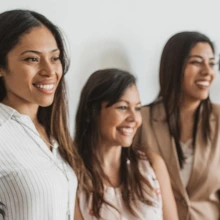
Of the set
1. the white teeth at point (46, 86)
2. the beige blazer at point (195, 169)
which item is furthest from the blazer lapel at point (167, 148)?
the white teeth at point (46, 86)

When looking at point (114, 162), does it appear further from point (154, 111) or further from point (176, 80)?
point (176, 80)

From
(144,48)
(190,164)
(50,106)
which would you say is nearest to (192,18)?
(144,48)

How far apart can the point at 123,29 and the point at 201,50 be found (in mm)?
318

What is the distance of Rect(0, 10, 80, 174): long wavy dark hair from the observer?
1.12 m

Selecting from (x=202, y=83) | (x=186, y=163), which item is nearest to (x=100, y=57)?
(x=202, y=83)

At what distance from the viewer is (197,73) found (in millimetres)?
1765

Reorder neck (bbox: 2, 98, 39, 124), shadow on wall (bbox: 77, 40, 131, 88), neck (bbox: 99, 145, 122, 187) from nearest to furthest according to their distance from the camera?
neck (bbox: 2, 98, 39, 124) < neck (bbox: 99, 145, 122, 187) < shadow on wall (bbox: 77, 40, 131, 88)

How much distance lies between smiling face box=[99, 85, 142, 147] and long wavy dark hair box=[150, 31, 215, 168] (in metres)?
0.31

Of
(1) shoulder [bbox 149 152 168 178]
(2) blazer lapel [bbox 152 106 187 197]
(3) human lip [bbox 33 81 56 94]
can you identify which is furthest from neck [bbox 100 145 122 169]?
(3) human lip [bbox 33 81 56 94]

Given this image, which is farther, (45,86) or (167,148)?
(167,148)

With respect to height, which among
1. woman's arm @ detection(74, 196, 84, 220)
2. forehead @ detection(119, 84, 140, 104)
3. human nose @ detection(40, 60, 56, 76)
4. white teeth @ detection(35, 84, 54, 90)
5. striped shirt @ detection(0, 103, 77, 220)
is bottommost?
woman's arm @ detection(74, 196, 84, 220)

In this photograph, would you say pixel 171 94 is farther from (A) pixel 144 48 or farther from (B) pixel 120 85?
(B) pixel 120 85

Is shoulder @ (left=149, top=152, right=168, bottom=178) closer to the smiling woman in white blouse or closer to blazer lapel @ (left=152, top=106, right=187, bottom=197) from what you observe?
blazer lapel @ (left=152, top=106, right=187, bottom=197)

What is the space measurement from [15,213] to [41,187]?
86 mm
